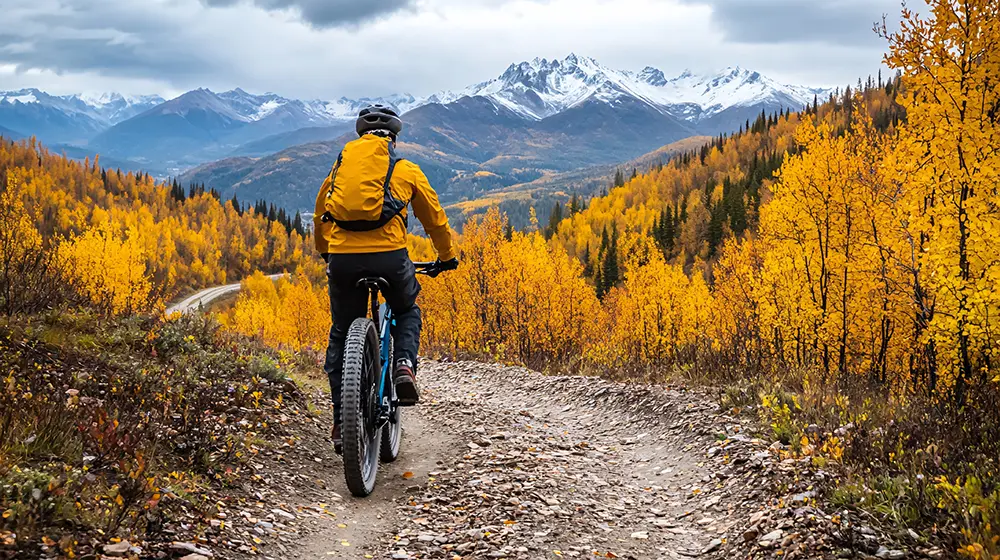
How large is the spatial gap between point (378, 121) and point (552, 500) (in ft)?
13.9

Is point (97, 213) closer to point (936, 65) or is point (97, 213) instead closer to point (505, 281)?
point (505, 281)

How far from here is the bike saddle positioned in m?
6.09

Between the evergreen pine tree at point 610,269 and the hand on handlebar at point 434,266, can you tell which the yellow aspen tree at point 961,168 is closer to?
the hand on handlebar at point 434,266

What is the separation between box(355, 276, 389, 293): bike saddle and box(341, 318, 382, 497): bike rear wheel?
0.35 meters

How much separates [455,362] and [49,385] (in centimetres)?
1211

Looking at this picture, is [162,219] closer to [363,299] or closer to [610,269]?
[610,269]

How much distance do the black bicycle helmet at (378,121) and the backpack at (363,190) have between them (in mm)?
326

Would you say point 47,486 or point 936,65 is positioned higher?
point 936,65

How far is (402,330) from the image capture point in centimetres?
666

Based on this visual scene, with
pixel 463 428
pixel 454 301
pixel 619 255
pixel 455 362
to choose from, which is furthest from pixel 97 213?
pixel 463 428

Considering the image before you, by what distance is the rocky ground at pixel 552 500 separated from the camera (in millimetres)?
4914

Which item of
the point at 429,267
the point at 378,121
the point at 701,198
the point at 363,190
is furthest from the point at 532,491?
the point at 701,198

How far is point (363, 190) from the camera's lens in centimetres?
572

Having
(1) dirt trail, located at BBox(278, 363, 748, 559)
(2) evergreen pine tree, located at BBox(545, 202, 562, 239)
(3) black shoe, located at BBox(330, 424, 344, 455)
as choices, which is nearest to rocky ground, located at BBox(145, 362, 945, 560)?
(1) dirt trail, located at BBox(278, 363, 748, 559)
